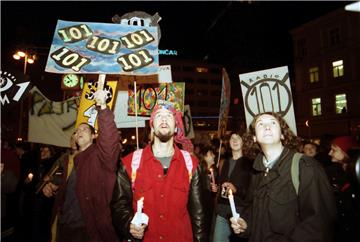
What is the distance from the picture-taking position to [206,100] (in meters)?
101

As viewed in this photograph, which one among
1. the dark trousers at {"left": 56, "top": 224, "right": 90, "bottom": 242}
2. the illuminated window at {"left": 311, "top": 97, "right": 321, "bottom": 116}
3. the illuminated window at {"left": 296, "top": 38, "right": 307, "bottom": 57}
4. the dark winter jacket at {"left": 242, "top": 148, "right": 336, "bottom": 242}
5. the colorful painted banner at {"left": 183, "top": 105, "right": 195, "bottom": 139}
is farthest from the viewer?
the illuminated window at {"left": 296, "top": 38, "right": 307, "bottom": 57}

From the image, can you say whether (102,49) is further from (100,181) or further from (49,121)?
(49,121)

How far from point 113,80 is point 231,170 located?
276 cm

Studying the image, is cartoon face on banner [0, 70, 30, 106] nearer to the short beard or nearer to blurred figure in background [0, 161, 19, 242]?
blurred figure in background [0, 161, 19, 242]

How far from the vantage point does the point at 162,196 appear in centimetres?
321

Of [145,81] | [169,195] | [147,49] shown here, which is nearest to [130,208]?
[169,195]

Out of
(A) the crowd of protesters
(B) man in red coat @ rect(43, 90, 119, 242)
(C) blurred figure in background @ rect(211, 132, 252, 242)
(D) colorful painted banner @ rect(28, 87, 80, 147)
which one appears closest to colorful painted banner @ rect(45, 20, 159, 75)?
(B) man in red coat @ rect(43, 90, 119, 242)

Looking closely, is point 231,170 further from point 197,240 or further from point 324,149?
point 324,149

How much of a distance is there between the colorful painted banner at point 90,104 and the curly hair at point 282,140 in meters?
2.78

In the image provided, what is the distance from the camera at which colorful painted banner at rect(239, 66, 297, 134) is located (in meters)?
5.39

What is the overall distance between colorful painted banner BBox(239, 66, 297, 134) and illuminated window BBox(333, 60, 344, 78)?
28.4 meters

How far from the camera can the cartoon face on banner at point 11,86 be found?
5.26 metres

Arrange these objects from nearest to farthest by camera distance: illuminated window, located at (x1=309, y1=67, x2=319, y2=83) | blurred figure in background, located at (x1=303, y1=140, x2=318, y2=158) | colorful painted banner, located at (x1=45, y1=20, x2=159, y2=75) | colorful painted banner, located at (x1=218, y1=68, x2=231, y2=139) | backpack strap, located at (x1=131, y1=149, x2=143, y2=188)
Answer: backpack strap, located at (x1=131, y1=149, x2=143, y2=188), colorful painted banner, located at (x1=45, y1=20, x2=159, y2=75), colorful painted banner, located at (x1=218, y1=68, x2=231, y2=139), blurred figure in background, located at (x1=303, y1=140, x2=318, y2=158), illuminated window, located at (x1=309, y1=67, x2=319, y2=83)

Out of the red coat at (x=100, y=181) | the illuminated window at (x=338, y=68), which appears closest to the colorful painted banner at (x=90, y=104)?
the red coat at (x=100, y=181)
